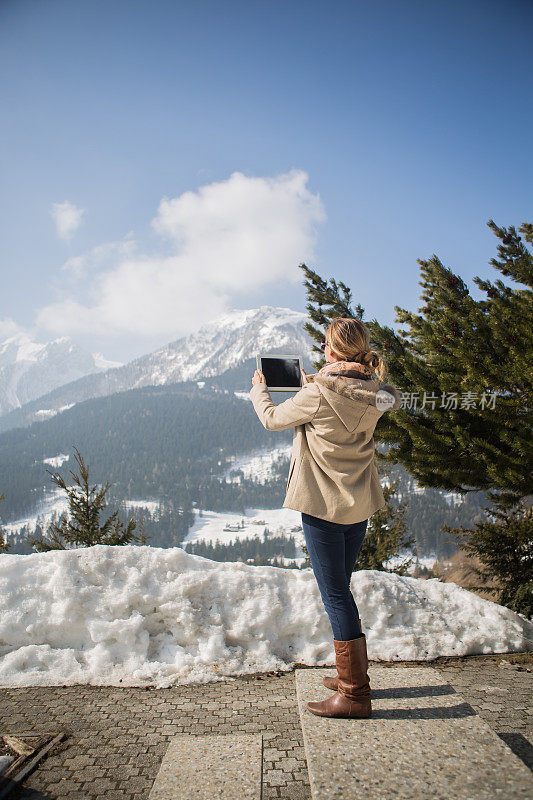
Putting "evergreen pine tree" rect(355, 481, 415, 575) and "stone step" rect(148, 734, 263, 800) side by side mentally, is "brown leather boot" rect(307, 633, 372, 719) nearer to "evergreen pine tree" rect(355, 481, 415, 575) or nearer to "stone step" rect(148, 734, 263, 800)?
"stone step" rect(148, 734, 263, 800)

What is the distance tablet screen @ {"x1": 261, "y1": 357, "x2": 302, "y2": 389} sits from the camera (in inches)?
112

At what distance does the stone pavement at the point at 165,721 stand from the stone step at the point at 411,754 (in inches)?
11.0

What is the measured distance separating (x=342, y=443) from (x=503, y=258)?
4740mm

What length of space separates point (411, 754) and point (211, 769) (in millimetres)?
992

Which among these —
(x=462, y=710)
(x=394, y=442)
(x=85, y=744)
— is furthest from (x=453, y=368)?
(x=85, y=744)

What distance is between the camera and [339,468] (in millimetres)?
2561

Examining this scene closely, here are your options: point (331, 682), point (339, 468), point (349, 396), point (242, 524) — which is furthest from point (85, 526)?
point (242, 524)

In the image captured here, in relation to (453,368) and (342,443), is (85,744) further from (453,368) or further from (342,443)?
(453,368)

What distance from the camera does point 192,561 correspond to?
13.9 feet

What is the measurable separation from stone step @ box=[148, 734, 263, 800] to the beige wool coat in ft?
4.29

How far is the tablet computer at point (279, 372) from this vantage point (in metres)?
2.82

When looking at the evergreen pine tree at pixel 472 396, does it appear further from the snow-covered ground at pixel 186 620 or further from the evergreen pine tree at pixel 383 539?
the evergreen pine tree at pixel 383 539

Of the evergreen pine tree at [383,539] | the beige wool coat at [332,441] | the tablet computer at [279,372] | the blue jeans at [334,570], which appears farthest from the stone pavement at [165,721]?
the evergreen pine tree at [383,539]

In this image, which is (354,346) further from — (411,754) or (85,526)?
(85,526)
